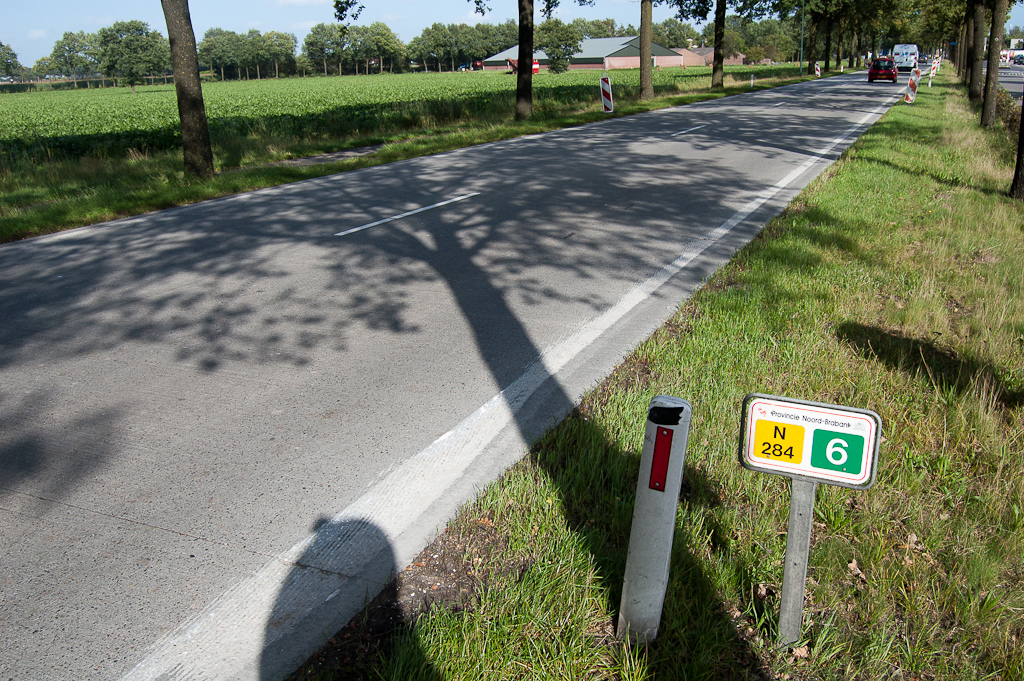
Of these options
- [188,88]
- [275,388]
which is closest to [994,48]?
[188,88]

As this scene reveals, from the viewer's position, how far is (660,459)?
6.46 feet

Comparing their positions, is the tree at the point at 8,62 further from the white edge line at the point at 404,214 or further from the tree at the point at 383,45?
the white edge line at the point at 404,214

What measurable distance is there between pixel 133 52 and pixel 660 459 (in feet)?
430

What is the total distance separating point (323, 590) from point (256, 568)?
31 centimetres

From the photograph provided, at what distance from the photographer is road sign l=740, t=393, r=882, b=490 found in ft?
5.90

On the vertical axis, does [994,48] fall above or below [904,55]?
below

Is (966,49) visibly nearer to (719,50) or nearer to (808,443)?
(719,50)

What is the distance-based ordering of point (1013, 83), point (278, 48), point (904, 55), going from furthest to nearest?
point (278, 48) < point (904, 55) < point (1013, 83)

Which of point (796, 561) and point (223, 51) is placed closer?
point (796, 561)

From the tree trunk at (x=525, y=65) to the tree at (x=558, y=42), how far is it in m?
78.7

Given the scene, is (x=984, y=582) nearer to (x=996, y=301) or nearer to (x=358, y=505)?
(x=358, y=505)

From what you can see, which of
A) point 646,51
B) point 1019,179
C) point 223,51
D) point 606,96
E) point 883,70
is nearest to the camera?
point 1019,179

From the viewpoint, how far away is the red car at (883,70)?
4253 cm

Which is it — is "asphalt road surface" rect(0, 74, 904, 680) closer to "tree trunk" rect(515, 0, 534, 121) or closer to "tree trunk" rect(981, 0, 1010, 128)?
"tree trunk" rect(981, 0, 1010, 128)
